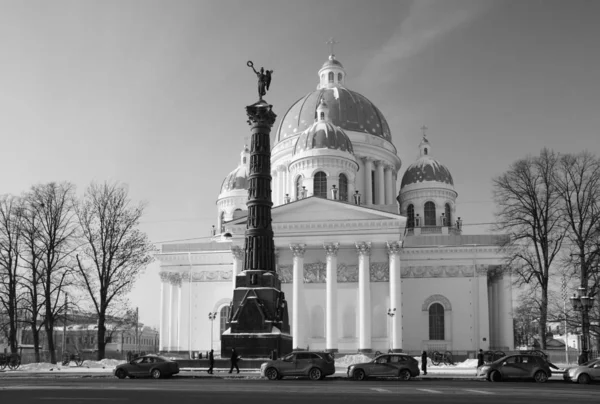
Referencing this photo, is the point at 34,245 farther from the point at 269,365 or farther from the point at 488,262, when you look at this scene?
the point at 488,262

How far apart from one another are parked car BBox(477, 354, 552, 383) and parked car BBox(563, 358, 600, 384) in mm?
796

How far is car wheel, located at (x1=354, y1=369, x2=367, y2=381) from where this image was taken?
2577 cm

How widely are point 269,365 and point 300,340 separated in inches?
986

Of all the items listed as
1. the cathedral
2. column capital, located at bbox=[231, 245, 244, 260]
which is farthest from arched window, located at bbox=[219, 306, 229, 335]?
column capital, located at bbox=[231, 245, 244, 260]

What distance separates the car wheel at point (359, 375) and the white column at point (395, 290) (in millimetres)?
23389

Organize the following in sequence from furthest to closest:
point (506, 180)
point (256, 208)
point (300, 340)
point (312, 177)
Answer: point (312, 177) → point (300, 340) → point (506, 180) → point (256, 208)

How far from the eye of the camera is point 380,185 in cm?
6544

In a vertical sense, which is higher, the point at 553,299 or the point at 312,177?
the point at 312,177

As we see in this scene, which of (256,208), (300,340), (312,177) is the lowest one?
(300,340)

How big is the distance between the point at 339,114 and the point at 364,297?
22692 millimetres

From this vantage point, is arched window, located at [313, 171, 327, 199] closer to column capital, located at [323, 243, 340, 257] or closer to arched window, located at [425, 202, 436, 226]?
column capital, located at [323, 243, 340, 257]

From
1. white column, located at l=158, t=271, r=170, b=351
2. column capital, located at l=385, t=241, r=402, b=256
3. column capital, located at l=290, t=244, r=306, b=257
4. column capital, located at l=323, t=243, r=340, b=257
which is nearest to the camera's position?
column capital, located at l=385, t=241, r=402, b=256

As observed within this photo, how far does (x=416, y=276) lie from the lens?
55.1 metres

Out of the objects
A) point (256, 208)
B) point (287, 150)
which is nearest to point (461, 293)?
point (287, 150)
